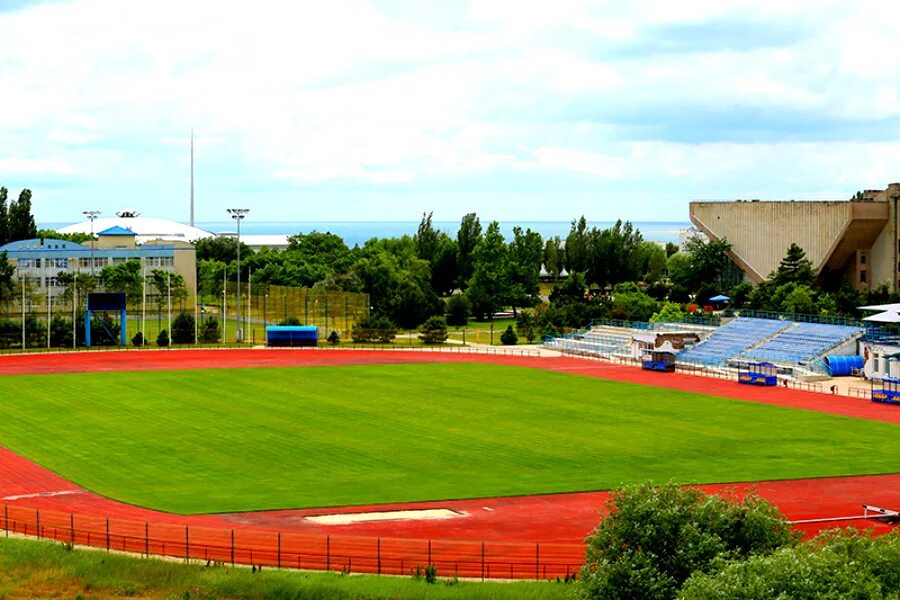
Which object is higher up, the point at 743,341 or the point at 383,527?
the point at 743,341

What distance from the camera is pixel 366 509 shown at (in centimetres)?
5019

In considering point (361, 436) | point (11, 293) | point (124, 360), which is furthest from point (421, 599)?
point (11, 293)

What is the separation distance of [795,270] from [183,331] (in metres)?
57.1

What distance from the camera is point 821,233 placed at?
129 m

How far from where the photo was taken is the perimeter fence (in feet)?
139

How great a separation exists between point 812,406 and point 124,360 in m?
52.7

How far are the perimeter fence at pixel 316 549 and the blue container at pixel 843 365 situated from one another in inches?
2099

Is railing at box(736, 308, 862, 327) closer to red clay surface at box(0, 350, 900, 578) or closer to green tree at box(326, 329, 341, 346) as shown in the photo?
green tree at box(326, 329, 341, 346)

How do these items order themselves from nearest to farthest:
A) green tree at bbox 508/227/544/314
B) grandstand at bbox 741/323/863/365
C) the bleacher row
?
1. grandstand at bbox 741/323/863/365
2. the bleacher row
3. green tree at bbox 508/227/544/314

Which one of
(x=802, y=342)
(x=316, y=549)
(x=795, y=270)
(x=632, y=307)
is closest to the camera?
(x=316, y=549)

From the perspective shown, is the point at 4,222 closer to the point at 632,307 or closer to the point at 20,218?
the point at 20,218

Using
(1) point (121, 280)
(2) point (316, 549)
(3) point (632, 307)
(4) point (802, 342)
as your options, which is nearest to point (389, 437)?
(2) point (316, 549)

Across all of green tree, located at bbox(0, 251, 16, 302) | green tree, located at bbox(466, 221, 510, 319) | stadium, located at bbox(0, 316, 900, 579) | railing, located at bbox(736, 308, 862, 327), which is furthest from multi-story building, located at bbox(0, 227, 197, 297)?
railing, located at bbox(736, 308, 862, 327)

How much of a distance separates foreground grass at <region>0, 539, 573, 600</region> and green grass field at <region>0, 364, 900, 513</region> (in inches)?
331
